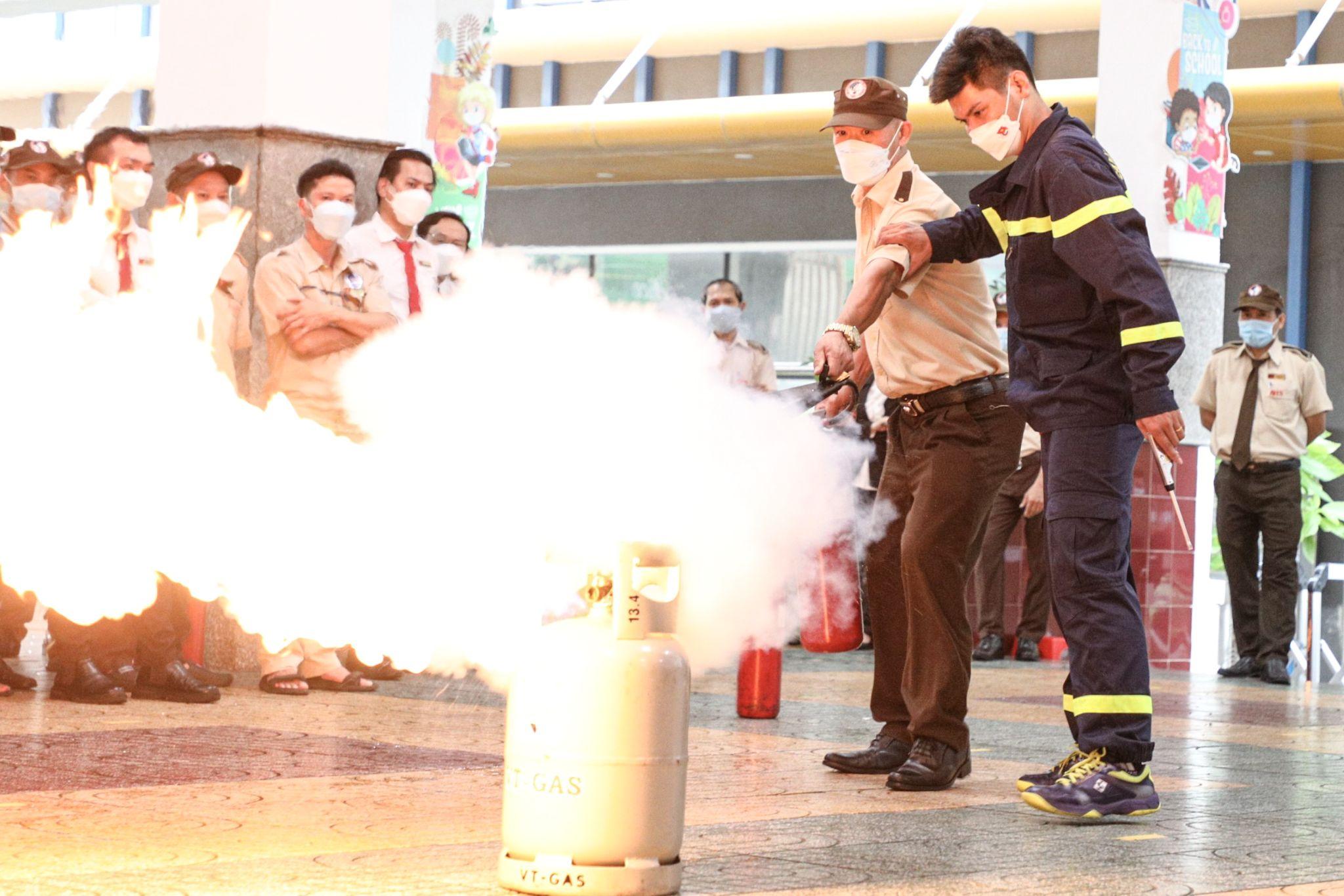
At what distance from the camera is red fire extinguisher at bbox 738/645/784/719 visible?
6738 mm

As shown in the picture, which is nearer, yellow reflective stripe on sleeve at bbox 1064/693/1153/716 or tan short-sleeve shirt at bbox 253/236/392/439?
yellow reflective stripe on sleeve at bbox 1064/693/1153/716

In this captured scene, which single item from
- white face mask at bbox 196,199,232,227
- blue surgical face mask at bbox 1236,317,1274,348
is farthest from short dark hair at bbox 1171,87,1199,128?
white face mask at bbox 196,199,232,227

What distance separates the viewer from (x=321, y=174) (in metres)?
7.34

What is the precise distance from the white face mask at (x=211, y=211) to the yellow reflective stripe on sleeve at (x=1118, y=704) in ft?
14.2

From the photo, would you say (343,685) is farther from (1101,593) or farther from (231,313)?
(1101,593)

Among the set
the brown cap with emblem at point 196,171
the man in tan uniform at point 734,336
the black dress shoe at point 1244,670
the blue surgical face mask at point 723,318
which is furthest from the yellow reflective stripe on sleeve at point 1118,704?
the black dress shoe at point 1244,670

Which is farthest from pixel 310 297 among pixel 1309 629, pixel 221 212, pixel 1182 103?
pixel 1309 629

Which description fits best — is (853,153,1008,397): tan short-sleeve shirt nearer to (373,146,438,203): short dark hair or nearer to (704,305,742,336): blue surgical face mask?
(373,146,438,203): short dark hair

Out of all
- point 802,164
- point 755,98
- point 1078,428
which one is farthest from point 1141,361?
point 802,164

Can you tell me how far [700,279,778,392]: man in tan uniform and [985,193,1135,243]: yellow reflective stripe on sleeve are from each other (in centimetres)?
539

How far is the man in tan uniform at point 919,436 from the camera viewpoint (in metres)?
5.08

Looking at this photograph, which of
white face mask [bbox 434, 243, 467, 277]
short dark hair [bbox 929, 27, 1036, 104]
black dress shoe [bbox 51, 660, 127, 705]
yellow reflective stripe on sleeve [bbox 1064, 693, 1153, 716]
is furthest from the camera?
white face mask [bbox 434, 243, 467, 277]

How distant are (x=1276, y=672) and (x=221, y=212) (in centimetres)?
661

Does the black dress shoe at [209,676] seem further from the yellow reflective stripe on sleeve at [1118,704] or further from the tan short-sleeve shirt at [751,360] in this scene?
the tan short-sleeve shirt at [751,360]
